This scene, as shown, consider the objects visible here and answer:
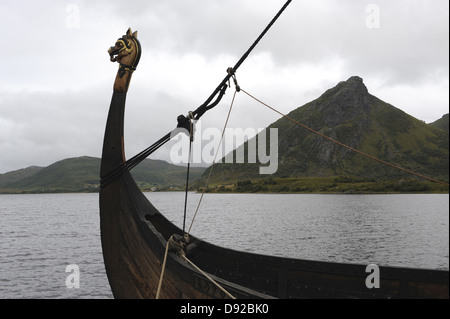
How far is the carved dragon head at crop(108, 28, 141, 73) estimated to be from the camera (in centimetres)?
888

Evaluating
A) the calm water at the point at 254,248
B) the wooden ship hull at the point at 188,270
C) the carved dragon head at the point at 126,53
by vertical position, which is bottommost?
the calm water at the point at 254,248

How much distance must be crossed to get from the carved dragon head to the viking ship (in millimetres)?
13

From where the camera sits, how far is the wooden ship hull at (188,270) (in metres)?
7.07

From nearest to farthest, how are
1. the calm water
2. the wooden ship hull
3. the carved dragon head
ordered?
the wooden ship hull
the carved dragon head
the calm water

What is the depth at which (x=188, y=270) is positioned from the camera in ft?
24.2

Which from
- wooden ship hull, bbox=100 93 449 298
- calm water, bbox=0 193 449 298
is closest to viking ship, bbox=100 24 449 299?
wooden ship hull, bbox=100 93 449 298

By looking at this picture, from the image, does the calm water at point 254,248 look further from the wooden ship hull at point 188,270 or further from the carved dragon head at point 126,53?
the carved dragon head at point 126,53

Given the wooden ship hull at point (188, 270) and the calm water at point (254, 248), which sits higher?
the wooden ship hull at point (188, 270)

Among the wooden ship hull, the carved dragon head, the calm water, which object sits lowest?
the calm water

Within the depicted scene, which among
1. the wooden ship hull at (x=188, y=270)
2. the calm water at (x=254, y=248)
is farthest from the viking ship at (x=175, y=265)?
the calm water at (x=254, y=248)

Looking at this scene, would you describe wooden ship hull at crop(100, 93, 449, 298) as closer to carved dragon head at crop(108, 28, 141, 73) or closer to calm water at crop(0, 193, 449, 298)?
carved dragon head at crop(108, 28, 141, 73)

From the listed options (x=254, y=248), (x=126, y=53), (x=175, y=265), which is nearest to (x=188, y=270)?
(x=175, y=265)
